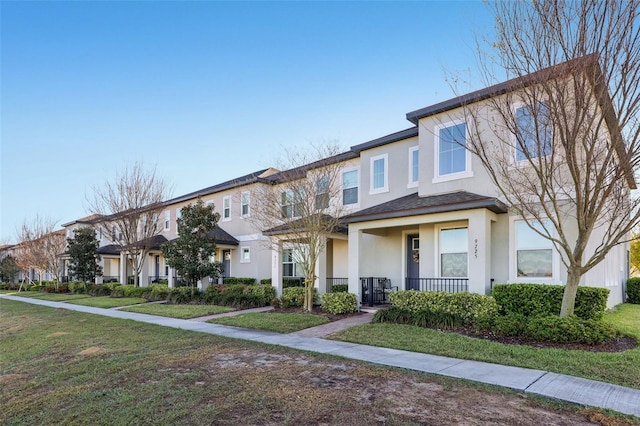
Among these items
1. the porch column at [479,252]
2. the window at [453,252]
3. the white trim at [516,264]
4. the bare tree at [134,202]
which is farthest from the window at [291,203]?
the bare tree at [134,202]

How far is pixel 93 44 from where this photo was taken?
1398cm

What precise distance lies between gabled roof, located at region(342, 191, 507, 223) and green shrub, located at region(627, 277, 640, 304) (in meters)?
10.9

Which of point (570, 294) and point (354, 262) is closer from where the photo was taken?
point (570, 294)

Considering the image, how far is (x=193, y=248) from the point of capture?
1970 centimetres

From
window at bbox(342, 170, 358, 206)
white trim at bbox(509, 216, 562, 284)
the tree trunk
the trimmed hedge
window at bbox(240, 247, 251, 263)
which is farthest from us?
window at bbox(240, 247, 251, 263)

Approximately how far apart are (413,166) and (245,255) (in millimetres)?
11962

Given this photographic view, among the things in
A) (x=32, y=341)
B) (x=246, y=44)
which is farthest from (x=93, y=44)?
(x=32, y=341)

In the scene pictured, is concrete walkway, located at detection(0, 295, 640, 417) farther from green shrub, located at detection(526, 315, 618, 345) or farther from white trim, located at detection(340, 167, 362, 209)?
white trim, located at detection(340, 167, 362, 209)

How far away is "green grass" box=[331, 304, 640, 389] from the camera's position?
626cm

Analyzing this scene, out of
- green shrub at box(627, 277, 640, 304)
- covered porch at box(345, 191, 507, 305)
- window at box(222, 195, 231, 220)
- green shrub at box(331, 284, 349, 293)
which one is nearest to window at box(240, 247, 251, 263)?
window at box(222, 195, 231, 220)

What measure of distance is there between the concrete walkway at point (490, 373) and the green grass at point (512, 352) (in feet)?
1.03

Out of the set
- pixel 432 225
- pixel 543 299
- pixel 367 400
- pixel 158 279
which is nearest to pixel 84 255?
pixel 158 279

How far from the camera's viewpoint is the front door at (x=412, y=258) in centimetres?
1461

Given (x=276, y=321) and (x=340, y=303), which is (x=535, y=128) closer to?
(x=340, y=303)
